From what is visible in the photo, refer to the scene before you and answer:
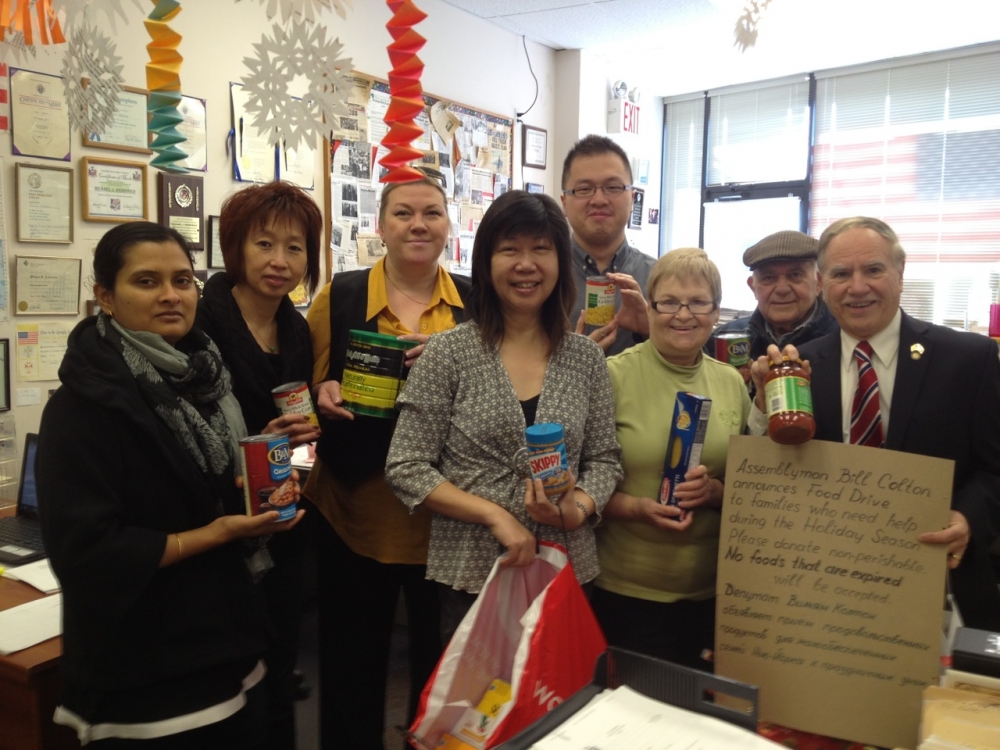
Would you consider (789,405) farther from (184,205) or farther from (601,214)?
(184,205)

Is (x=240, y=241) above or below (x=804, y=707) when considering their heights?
above

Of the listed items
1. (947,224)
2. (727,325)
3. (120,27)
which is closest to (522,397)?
(727,325)

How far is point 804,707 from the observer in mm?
1222

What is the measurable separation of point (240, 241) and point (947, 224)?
500cm

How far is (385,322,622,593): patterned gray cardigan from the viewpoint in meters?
1.42

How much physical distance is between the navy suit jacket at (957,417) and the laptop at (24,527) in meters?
2.04

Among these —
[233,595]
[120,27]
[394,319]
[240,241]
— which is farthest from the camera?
[120,27]

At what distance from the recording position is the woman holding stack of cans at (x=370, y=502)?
66.2 inches

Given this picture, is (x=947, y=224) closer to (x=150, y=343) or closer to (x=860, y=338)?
(x=860, y=338)

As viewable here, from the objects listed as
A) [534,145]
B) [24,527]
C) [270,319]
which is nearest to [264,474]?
[270,319]

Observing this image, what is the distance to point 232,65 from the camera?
302 centimetres

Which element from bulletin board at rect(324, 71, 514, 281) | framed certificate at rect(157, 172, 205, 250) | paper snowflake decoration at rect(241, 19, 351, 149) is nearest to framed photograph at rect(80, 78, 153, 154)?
framed certificate at rect(157, 172, 205, 250)

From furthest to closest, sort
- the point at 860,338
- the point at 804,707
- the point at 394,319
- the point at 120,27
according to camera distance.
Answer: the point at 120,27 → the point at 394,319 → the point at 860,338 → the point at 804,707

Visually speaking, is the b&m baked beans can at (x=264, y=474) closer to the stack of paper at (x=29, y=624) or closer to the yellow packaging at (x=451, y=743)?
the yellow packaging at (x=451, y=743)
